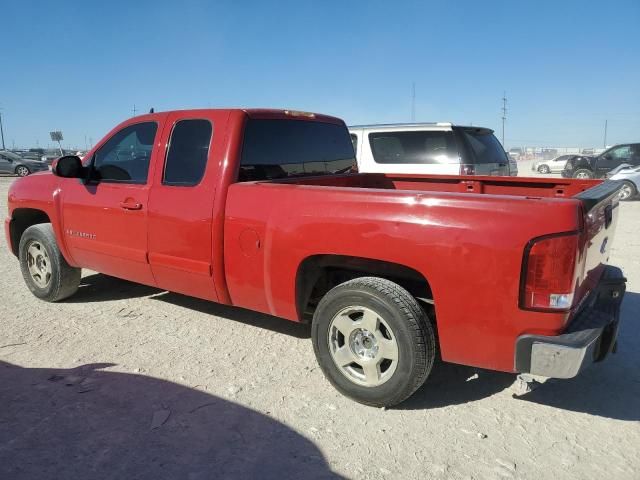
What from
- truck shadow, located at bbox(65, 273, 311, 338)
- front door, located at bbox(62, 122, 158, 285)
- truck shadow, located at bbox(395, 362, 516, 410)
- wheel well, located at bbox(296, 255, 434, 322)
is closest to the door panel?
front door, located at bbox(62, 122, 158, 285)

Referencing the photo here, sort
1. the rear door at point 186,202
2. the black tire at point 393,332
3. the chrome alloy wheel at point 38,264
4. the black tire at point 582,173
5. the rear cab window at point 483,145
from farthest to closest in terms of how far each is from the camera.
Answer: the black tire at point 582,173 → the rear cab window at point 483,145 → the chrome alloy wheel at point 38,264 → the rear door at point 186,202 → the black tire at point 393,332

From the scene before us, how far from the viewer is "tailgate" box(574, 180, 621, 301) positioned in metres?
2.53

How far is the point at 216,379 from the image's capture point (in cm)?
340

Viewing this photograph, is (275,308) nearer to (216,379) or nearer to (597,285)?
(216,379)

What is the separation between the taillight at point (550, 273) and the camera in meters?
2.37

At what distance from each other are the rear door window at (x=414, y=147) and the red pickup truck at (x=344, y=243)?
3.19 meters

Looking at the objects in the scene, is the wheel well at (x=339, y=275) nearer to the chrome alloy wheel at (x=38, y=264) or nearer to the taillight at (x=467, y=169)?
the chrome alloy wheel at (x=38, y=264)

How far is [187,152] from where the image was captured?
389 centimetres

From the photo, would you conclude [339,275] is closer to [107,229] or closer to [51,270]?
[107,229]

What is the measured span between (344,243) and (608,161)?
59.6ft

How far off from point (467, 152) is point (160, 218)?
534cm

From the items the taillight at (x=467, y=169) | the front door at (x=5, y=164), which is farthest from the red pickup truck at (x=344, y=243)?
the front door at (x=5, y=164)

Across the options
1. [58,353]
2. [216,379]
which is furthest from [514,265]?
[58,353]

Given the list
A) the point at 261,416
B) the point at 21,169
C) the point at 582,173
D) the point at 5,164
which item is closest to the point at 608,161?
the point at 582,173
